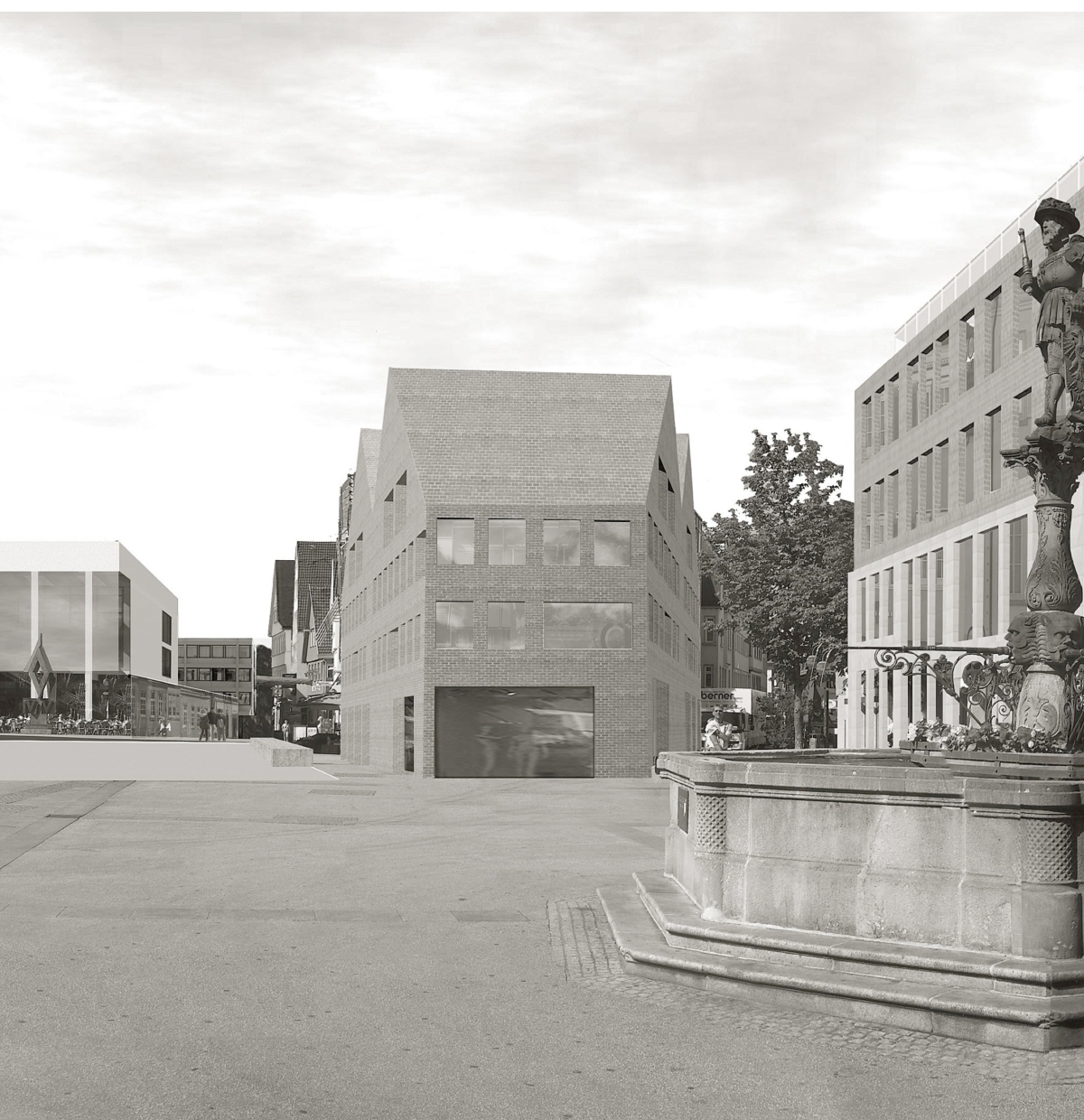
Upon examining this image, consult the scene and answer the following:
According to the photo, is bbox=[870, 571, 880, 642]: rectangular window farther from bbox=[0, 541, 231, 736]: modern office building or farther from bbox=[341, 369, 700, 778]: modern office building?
bbox=[0, 541, 231, 736]: modern office building

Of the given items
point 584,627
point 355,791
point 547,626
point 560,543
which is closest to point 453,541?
point 560,543

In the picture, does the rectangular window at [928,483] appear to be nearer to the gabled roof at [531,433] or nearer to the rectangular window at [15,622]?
the gabled roof at [531,433]

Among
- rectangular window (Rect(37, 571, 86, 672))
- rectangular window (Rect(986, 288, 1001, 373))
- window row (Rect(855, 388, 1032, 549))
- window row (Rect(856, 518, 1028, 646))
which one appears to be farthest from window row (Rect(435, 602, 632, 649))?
rectangular window (Rect(37, 571, 86, 672))

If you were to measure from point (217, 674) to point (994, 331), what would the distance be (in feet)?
523

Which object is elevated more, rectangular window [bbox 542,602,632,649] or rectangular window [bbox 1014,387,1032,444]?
rectangular window [bbox 1014,387,1032,444]

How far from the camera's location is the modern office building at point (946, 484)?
44781 mm

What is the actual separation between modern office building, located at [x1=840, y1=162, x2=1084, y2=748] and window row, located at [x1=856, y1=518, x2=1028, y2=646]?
0.18 feet

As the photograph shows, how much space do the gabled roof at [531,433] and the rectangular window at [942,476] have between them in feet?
31.9

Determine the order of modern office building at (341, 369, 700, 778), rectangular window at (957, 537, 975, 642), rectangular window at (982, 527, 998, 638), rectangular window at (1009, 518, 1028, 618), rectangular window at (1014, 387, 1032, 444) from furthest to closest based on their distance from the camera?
modern office building at (341, 369, 700, 778)
rectangular window at (957, 537, 975, 642)
rectangular window at (982, 527, 998, 638)
rectangular window at (1014, 387, 1032, 444)
rectangular window at (1009, 518, 1028, 618)

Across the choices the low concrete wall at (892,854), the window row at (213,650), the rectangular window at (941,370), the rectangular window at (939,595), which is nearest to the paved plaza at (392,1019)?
the low concrete wall at (892,854)

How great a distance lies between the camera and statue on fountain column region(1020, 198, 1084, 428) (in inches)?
444

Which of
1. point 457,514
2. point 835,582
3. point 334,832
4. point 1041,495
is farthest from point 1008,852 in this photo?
point 835,582

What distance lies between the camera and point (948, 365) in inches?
2052

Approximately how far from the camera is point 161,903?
46.9ft
